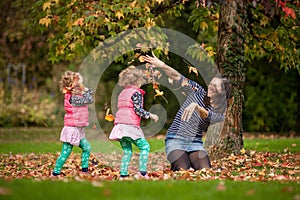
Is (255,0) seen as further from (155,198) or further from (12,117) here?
(12,117)

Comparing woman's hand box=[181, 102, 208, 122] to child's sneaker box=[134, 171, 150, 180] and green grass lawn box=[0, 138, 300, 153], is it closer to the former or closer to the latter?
child's sneaker box=[134, 171, 150, 180]

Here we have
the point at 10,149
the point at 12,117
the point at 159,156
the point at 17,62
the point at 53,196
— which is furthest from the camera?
the point at 17,62

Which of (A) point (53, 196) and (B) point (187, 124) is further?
(B) point (187, 124)

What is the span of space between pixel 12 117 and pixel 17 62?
270 centimetres

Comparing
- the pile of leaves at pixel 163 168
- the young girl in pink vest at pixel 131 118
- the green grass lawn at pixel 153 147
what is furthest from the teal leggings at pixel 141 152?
the green grass lawn at pixel 153 147

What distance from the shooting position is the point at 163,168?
8.75m

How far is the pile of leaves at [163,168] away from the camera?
710 centimetres

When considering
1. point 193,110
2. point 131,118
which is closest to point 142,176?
point 131,118

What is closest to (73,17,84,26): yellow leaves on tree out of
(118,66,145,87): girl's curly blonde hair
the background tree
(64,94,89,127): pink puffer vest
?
the background tree

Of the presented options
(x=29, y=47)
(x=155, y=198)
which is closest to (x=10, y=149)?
(x=29, y=47)

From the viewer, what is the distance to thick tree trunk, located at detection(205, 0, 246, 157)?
9.34m

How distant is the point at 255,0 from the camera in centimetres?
873

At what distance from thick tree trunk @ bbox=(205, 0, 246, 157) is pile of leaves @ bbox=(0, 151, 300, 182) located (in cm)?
31

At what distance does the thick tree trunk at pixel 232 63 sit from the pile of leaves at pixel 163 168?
0.31m
